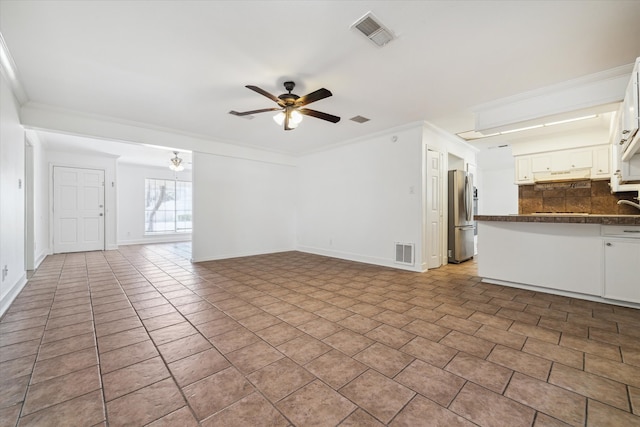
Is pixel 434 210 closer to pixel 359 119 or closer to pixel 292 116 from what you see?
pixel 359 119

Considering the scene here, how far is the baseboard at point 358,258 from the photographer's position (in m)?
4.70

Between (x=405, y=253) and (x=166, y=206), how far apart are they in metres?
7.95

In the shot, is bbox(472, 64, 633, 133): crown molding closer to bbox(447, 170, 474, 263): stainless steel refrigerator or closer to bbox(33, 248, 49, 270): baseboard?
bbox(447, 170, 474, 263): stainless steel refrigerator

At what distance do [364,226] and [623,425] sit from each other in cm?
Answer: 424

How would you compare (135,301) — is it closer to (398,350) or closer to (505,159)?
(398,350)

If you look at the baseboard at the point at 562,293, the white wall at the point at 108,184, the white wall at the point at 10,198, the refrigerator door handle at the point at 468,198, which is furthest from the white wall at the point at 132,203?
the baseboard at the point at 562,293

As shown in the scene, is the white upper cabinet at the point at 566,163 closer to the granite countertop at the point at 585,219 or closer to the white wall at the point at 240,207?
the granite countertop at the point at 585,219

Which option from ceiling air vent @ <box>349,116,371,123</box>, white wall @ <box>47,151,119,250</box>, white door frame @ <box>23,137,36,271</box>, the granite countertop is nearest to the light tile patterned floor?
the granite countertop

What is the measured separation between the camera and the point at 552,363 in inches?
71.1

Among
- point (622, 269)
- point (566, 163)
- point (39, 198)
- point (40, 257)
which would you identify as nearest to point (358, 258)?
point (622, 269)

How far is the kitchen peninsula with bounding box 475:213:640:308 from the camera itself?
2844 mm

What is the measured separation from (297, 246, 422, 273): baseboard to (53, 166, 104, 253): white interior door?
5390 millimetres

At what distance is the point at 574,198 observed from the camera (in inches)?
179

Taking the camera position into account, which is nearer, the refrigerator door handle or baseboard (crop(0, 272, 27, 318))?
baseboard (crop(0, 272, 27, 318))
